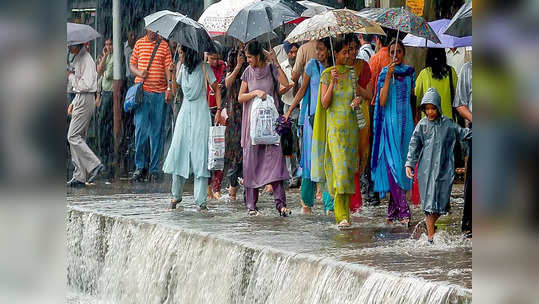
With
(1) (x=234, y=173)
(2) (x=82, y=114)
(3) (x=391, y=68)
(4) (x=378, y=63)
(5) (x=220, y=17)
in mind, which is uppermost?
(5) (x=220, y=17)

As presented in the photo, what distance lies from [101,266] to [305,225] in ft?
7.54

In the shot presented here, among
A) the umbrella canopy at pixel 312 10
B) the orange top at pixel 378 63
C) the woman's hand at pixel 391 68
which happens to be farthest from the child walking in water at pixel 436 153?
the umbrella canopy at pixel 312 10

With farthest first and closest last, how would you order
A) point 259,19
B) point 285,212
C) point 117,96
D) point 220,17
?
1. point 117,96
2. point 220,17
3. point 259,19
4. point 285,212

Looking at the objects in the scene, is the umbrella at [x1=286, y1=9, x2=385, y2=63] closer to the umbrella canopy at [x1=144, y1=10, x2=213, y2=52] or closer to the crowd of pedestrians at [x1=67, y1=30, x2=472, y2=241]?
the crowd of pedestrians at [x1=67, y1=30, x2=472, y2=241]

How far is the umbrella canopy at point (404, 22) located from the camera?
8180mm

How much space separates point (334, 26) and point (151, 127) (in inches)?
246

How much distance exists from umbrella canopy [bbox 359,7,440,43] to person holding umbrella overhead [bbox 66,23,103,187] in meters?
5.57

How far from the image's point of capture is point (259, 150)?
366 inches

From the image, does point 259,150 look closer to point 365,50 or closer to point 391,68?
point 391,68

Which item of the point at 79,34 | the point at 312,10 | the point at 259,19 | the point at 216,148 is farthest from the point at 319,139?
the point at 79,34
